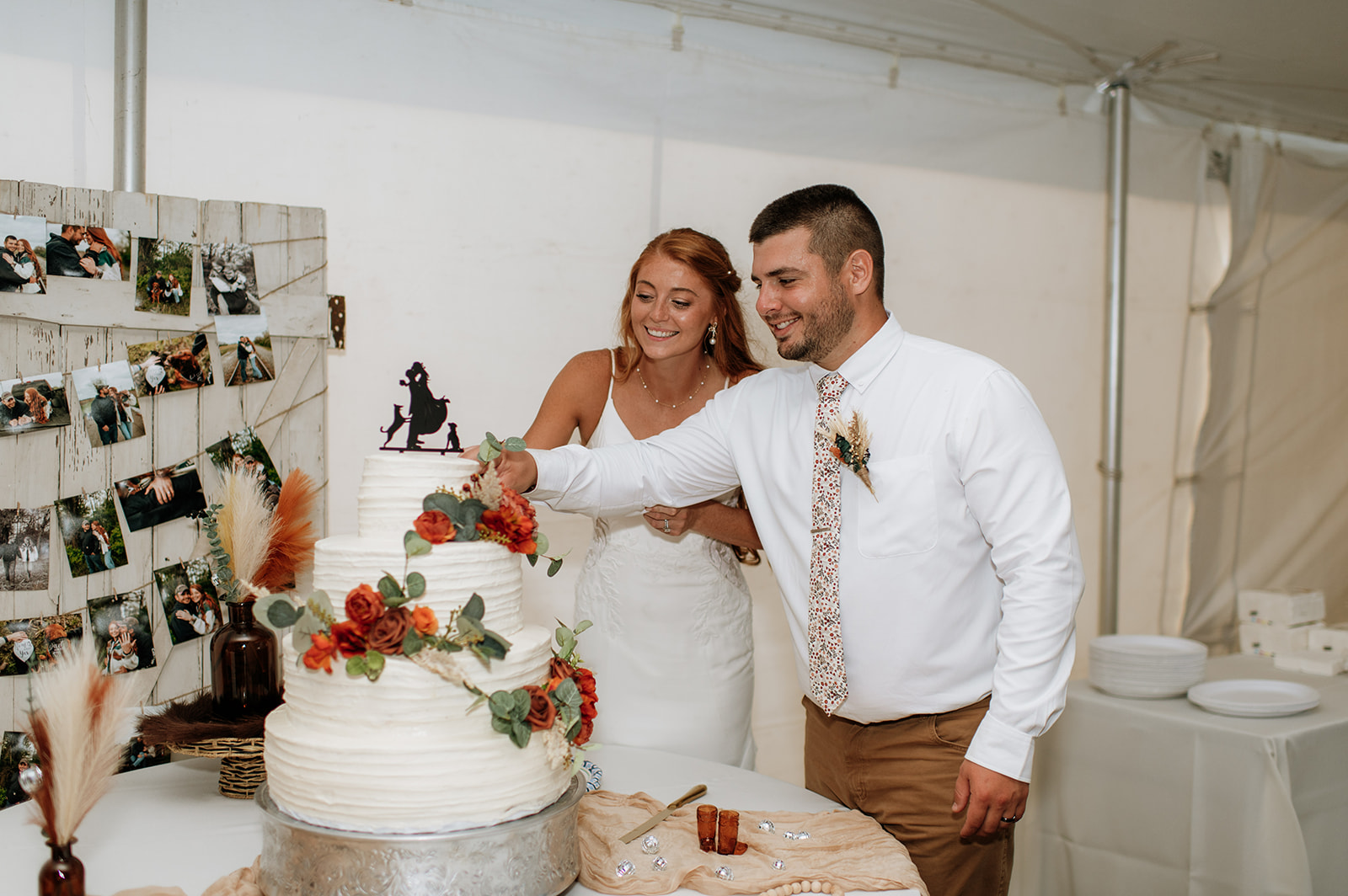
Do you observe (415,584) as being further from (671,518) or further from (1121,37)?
(1121,37)

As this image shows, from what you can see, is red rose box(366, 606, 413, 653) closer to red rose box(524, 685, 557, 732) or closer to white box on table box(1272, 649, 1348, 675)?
red rose box(524, 685, 557, 732)

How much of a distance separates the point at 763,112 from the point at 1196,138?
2385 mm

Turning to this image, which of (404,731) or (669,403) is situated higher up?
(669,403)

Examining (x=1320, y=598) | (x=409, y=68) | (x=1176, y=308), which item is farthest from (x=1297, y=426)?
(x=409, y=68)

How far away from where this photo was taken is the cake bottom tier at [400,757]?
1.39 m

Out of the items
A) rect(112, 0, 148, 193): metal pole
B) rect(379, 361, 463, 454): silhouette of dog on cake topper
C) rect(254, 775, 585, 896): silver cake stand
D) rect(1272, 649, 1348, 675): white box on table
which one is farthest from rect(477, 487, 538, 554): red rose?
rect(1272, 649, 1348, 675): white box on table

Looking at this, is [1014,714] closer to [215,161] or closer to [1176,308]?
[215,161]

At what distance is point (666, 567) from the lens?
9.66 feet

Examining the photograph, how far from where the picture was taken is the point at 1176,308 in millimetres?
4910

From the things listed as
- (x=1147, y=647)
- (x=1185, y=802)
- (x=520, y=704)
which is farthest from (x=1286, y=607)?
(x=520, y=704)

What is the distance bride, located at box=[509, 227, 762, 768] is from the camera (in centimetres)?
288

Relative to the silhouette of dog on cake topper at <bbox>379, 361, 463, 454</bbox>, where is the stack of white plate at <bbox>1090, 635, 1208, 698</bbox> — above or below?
below

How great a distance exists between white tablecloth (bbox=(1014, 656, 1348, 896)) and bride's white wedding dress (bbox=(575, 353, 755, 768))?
1.26 metres

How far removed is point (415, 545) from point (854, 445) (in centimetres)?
105
